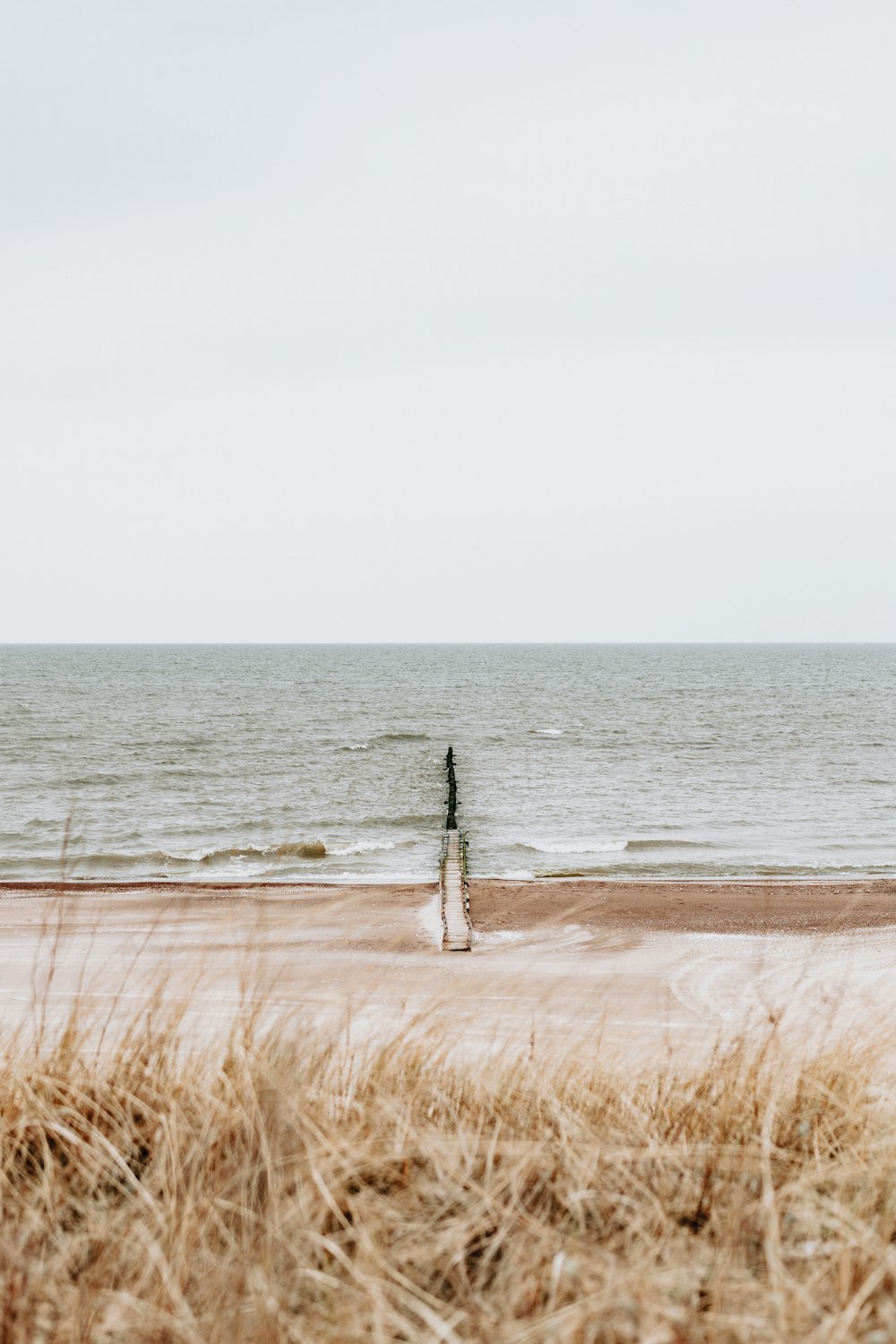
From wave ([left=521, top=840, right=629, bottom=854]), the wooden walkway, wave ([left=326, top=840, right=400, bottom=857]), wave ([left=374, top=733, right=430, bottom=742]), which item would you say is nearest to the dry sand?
the wooden walkway

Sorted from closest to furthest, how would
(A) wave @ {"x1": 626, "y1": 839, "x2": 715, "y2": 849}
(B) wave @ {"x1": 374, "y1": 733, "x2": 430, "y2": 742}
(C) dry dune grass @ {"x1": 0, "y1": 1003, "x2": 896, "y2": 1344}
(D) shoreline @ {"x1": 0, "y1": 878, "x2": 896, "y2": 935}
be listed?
(C) dry dune grass @ {"x1": 0, "y1": 1003, "x2": 896, "y2": 1344}, (D) shoreline @ {"x1": 0, "y1": 878, "x2": 896, "y2": 935}, (A) wave @ {"x1": 626, "y1": 839, "x2": 715, "y2": 849}, (B) wave @ {"x1": 374, "y1": 733, "x2": 430, "y2": 742}

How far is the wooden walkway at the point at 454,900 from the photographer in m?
13.0

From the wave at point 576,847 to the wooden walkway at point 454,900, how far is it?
340 centimetres

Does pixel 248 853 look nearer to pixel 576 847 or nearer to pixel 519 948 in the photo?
pixel 576 847

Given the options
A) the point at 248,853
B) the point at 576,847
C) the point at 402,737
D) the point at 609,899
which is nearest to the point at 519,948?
the point at 609,899

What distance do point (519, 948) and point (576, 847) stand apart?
9488mm

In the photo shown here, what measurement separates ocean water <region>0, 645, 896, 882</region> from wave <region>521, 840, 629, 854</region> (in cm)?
12

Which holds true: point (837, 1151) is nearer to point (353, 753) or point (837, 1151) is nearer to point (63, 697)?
point (353, 753)

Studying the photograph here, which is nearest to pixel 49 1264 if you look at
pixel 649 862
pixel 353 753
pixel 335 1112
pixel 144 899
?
pixel 335 1112

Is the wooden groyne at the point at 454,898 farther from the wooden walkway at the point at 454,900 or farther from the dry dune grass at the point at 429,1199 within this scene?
the dry dune grass at the point at 429,1199

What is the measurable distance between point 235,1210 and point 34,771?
1415 inches

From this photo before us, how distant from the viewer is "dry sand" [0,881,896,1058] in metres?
9.59

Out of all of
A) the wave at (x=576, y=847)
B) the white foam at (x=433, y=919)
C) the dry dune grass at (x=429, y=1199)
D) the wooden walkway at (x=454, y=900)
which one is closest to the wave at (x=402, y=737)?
the wave at (x=576, y=847)

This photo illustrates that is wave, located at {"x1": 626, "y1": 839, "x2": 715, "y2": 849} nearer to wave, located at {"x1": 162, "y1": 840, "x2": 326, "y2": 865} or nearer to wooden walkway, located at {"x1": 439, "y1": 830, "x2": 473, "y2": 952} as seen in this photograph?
wooden walkway, located at {"x1": 439, "y1": 830, "x2": 473, "y2": 952}
